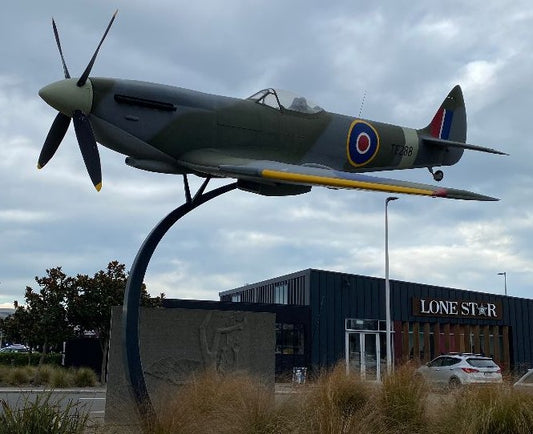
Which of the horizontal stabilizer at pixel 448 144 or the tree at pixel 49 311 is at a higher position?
the horizontal stabilizer at pixel 448 144

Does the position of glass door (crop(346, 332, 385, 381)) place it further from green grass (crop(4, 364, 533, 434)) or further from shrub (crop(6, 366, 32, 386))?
green grass (crop(4, 364, 533, 434))

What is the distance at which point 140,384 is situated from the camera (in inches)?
342

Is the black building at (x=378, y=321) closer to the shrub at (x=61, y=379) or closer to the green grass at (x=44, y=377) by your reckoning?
the green grass at (x=44, y=377)

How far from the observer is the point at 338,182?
25.7 feet

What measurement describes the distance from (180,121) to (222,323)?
4475 millimetres

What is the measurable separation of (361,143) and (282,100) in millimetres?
1739

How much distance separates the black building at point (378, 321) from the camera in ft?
92.3

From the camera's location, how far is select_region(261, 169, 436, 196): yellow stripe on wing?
25.6ft

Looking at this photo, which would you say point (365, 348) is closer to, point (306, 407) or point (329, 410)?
point (306, 407)

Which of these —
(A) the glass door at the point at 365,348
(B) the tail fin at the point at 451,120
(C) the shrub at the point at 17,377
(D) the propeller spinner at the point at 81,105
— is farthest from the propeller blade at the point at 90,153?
(A) the glass door at the point at 365,348

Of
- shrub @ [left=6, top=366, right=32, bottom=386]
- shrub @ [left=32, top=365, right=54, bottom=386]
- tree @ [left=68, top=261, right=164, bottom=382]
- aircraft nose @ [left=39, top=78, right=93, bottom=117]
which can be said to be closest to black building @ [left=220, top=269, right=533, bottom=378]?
tree @ [left=68, top=261, right=164, bottom=382]

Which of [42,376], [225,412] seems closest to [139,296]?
[225,412]

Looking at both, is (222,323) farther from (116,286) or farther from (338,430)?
(116,286)

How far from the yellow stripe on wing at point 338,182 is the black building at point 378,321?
19453 millimetres
